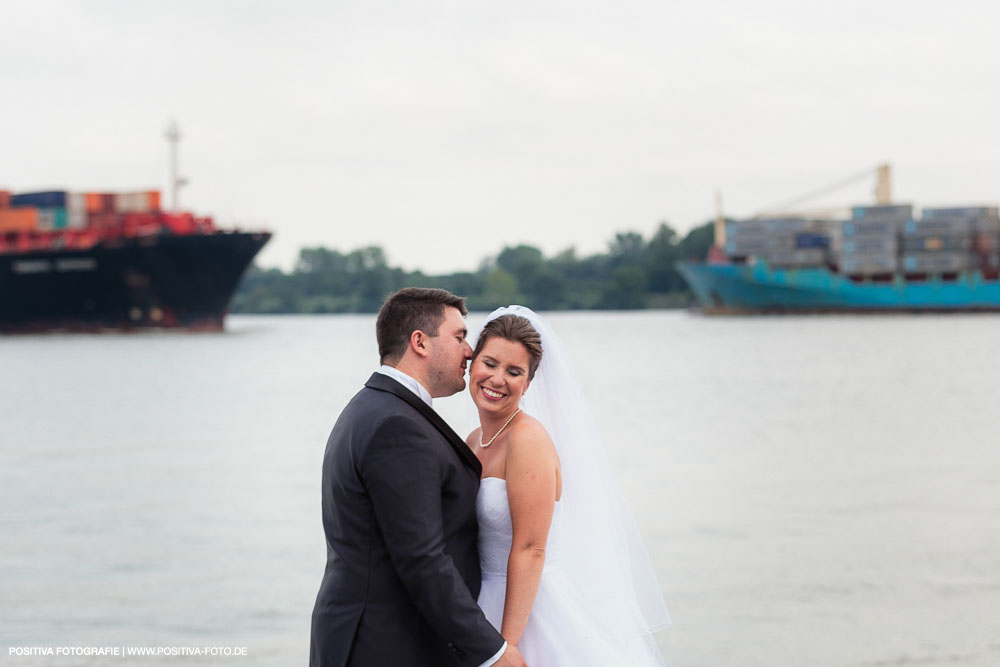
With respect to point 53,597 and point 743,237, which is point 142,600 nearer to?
point 53,597

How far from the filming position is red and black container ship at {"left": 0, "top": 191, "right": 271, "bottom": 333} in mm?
54938

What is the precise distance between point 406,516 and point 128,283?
186 feet

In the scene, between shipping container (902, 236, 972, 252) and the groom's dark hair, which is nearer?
the groom's dark hair

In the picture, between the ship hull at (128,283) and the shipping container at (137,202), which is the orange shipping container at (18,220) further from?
the shipping container at (137,202)

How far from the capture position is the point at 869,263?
84125mm

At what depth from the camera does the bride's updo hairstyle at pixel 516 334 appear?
2.56 metres

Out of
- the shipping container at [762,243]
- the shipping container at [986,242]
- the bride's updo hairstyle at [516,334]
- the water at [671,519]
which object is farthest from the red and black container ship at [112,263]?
the bride's updo hairstyle at [516,334]

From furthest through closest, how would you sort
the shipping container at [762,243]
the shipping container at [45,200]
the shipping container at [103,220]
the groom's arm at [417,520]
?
the shipping container at [762,243]
the shipping container at [103,220]
the shipping container at [45,200]
the groom's arm at [417,520]

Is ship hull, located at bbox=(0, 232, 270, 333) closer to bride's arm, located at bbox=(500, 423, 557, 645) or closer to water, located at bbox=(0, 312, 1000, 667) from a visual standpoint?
water, located at bbox=(0, 312, 1000, 667)

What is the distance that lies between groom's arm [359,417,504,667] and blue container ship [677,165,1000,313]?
85.4 metres

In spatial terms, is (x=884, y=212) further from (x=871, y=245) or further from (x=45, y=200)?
(x=45, y=200)

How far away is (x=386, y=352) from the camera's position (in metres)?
2.47

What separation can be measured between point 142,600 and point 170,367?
33.5 metres

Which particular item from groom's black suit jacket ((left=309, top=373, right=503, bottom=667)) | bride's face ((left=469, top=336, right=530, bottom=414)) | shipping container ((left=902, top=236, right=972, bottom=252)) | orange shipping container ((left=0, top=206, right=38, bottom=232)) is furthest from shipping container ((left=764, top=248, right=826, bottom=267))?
groom's black suit jacket ((left=309, top=373, right=503, bottom=667))
